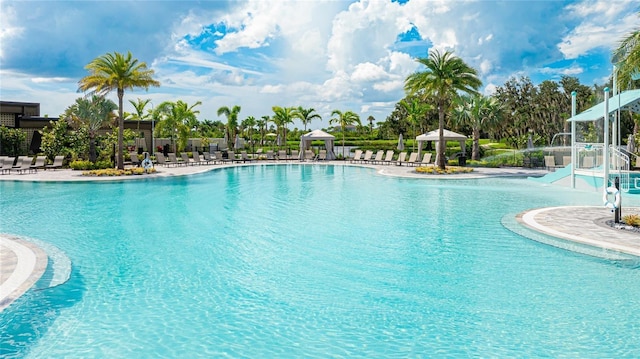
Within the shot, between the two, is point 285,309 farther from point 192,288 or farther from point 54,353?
point 54,353

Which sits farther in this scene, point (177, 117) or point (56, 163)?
point (177, 117)

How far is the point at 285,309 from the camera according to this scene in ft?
21.4

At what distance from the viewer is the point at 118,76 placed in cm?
2639

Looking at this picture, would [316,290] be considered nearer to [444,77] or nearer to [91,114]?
[444,77]

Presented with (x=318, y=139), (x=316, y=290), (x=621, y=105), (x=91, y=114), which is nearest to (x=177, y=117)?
(x=91, y=114)

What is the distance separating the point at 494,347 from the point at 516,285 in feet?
7.54

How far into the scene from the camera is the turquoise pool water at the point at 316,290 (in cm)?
548

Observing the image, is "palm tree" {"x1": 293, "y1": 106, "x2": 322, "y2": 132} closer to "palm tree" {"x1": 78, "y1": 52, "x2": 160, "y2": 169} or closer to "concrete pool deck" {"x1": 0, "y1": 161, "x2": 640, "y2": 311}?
"palm tree" {"x1": 78, "y1": 52, "x2": 160, "y2": 169}

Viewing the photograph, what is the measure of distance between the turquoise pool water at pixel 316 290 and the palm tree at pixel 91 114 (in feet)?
61.4

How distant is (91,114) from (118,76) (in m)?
6.70

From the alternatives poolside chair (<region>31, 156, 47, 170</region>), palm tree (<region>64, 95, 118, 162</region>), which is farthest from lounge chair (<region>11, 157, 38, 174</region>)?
palm tree (<region>64, 95, 118, 162</region>)

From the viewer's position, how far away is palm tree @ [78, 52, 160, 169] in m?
26.3

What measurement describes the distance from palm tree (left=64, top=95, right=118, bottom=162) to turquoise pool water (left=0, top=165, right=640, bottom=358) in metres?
18.7

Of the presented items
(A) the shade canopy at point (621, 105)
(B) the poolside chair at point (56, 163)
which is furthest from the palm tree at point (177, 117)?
(A) the shade canopy at point (621, 105)
